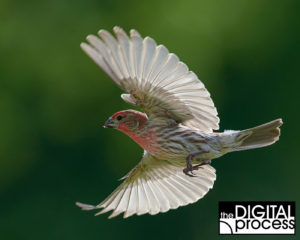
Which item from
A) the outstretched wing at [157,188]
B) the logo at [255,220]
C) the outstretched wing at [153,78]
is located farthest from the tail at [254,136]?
the logo at [255,220]

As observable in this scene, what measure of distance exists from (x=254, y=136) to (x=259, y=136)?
5 cm

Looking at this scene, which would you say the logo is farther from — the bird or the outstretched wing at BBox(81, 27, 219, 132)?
the outstretched wing at BBox(81, 27, 219, 132)

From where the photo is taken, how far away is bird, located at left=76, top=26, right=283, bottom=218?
255 inches

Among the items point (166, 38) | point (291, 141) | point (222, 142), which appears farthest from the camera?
point (166, 38)

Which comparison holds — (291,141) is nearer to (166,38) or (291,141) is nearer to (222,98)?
(222,98)

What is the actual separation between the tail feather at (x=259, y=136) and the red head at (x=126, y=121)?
96 centimetres

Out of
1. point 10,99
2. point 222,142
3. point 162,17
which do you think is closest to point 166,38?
point 162,17

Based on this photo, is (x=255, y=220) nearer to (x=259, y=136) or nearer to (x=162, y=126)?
(x=259, y=136)

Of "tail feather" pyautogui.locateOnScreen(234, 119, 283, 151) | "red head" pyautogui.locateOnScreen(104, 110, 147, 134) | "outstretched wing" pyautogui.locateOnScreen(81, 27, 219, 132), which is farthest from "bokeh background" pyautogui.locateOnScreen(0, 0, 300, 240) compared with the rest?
"red head" pyautogui.locateOnScreen(104, 110, 147, 134)

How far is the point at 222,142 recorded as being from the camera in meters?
7.14

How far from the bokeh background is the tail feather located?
5.33m

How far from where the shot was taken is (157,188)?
7922 millimetres

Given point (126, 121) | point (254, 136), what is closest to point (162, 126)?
point (126, 121)

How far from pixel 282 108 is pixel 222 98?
46.2 inches
